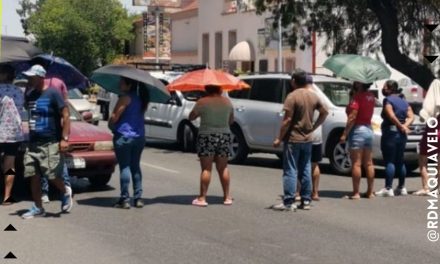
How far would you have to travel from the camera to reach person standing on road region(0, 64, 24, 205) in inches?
383

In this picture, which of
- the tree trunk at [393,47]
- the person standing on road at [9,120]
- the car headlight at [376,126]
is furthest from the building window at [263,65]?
the person standing on road at [9,120]

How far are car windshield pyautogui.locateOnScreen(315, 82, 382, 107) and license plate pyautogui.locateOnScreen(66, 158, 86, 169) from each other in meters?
5.55

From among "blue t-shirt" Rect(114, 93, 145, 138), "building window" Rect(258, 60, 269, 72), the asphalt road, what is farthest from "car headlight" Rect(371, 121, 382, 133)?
"building window" Rect(258, 60, 269, 72)

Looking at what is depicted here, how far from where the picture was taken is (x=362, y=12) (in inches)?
917

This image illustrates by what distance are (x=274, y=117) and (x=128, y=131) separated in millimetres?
5546

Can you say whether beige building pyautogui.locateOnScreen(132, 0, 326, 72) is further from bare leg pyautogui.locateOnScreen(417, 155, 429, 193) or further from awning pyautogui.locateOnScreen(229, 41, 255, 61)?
bare leg pyautogui.locateOnScreen(417, 155, 429, 193)

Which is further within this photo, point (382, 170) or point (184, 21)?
point (184, 21)

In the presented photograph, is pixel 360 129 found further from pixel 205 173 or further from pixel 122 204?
pixel 122 204

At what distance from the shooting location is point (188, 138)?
726 inches

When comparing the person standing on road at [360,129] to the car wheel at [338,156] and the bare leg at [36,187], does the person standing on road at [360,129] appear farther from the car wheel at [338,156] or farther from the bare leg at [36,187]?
the bare leg at [36,187]

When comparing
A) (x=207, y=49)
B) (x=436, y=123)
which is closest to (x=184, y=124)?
(x=436, y=123)

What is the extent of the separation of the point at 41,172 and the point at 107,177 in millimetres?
2749

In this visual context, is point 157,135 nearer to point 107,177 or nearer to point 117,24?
point 107,177

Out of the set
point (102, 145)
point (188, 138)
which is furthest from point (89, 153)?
point (188, 138)
